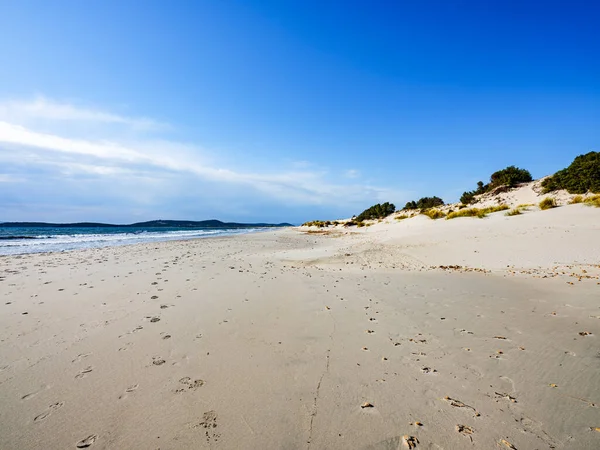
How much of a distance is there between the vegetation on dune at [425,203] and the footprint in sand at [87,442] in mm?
46626

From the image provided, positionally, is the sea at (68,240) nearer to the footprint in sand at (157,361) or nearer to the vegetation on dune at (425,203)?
the footprint in sand at (157,361)

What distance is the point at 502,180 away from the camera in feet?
105

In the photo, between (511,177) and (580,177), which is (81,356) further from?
(511,177)

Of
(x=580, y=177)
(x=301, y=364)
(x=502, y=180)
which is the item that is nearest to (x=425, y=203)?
(x=502, y=180)

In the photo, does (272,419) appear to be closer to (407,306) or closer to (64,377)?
(64,377)

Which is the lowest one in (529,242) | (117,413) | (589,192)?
(117,413)

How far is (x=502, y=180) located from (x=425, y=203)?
13.7 metres

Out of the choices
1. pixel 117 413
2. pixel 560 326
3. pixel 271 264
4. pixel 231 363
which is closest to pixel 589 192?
pixel 560 326

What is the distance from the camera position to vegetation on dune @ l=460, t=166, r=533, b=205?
31047 mm

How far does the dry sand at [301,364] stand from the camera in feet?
8.30

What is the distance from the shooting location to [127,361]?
151 inches

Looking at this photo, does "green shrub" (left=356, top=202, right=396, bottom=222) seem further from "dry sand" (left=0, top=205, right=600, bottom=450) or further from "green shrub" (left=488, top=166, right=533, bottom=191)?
"dry sand" (left=0, top=205, right=600, bottom=450)

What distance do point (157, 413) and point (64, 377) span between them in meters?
1.69

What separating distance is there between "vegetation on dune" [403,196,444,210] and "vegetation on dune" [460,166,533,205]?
779 cm
